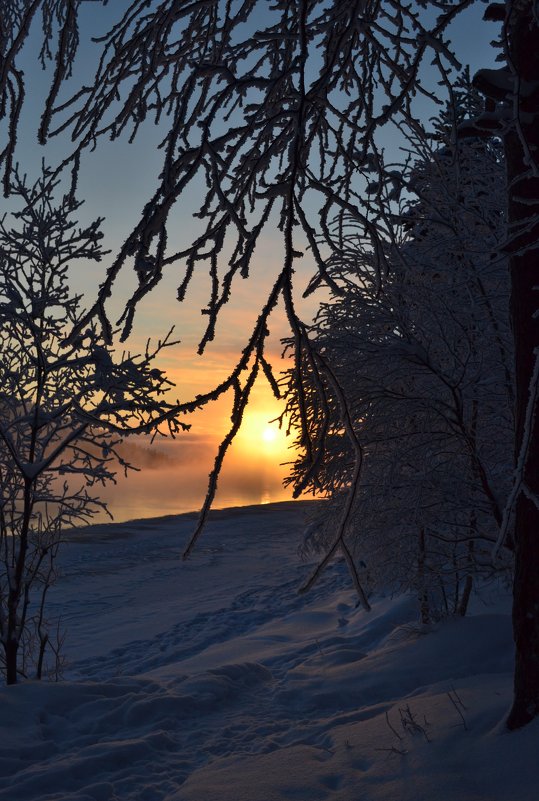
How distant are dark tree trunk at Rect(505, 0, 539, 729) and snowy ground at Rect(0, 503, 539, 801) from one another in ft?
1.17

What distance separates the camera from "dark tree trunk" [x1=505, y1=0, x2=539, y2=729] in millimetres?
4785

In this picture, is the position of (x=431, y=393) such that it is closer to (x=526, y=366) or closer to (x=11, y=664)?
(x=526, y=366)

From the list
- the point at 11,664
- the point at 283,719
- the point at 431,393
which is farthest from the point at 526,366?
the point at 11,664

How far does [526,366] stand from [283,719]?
4377 millimetres

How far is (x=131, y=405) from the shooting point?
8219 millimetres

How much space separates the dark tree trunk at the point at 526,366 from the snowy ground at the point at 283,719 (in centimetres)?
36

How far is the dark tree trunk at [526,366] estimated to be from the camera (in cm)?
479

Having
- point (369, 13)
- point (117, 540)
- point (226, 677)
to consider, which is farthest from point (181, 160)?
point (117, 540)

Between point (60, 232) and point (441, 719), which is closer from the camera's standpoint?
point (441, 719)

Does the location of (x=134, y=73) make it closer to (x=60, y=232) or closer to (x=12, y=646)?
(x=60, y=232)

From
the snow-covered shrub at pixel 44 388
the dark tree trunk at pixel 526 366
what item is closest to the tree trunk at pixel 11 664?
the snow-covered shrub at pixel 44 388

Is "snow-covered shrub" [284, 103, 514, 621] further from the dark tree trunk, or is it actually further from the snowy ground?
the dark tree trunk

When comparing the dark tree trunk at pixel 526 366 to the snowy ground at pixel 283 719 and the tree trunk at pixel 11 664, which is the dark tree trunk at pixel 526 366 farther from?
the tree trunk at pixel 11 664

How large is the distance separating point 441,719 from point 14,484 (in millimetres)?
6142
